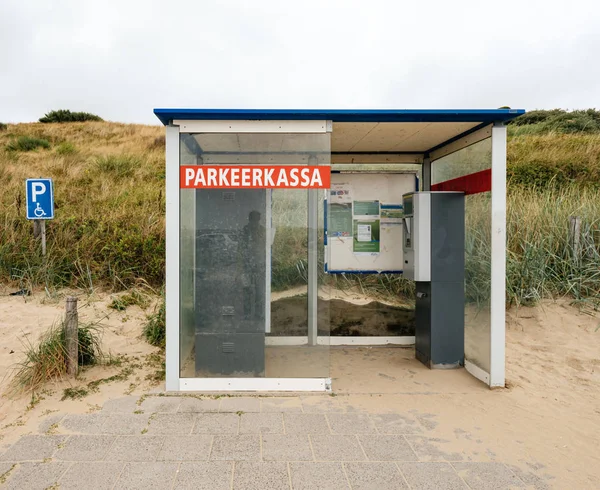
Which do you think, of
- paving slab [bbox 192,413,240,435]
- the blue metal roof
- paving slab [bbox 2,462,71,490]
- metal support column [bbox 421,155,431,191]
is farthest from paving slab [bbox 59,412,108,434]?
metal support column [bbox 421,155,431,191]

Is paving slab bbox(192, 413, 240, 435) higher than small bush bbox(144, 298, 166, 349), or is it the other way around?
small bush bbox(144, 298, 166, 349)

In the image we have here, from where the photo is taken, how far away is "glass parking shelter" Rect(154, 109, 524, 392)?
428 centimetres

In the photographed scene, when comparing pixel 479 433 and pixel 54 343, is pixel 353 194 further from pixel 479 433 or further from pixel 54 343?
pixel 54 343

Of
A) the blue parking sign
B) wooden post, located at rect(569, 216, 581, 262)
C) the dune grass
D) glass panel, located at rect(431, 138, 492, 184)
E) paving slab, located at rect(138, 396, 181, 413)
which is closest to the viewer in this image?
paving slab, located at rect(138, 396, 181, 413)

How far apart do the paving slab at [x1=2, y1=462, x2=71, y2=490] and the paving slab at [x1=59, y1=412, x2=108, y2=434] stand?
51 cm

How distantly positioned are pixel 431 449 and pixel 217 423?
1.61 m

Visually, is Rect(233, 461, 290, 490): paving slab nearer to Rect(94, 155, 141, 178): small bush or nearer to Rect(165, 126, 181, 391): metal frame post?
Rect(165, 126, 181, 391): metal frame post

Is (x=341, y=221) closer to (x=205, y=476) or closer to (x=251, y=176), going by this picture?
(x=251, y=176)

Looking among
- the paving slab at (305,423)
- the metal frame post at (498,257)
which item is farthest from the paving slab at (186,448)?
the metal frame post at (498,257)

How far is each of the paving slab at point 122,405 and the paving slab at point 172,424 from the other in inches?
12.4

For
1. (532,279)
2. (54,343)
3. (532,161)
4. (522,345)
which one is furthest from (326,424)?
(532,161)

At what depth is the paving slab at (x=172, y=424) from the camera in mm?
3588

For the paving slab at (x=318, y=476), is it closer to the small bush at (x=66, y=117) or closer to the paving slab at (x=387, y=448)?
the paving slab at (x=387, y=448)

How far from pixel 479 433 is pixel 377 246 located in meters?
2.80
